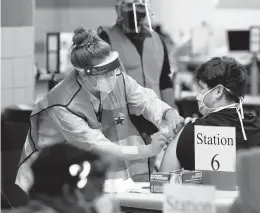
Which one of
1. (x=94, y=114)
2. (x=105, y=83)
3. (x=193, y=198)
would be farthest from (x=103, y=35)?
(x=193, y=198)

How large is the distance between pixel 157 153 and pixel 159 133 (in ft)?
0.31

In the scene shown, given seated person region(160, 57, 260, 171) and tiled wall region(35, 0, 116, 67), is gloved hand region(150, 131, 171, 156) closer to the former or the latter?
seated person region(160, 57, 260, 171)

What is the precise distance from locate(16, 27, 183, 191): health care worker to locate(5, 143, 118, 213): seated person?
19.5 inches

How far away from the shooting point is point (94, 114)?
292 cm

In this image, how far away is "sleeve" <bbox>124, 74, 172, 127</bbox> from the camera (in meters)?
3.02

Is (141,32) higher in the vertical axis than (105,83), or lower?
higher

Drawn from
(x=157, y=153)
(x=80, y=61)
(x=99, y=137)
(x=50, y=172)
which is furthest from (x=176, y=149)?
(x=50, y=172)

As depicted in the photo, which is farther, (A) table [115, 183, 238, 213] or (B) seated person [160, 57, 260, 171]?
(B) seated person [160, 57, 260, 171]

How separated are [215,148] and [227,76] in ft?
1.23

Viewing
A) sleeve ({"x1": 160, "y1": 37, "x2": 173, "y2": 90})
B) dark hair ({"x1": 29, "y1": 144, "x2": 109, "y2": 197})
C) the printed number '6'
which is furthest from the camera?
sleeve ({"x1": 160, "y1": 37, "x2": 173, "y2": 90})

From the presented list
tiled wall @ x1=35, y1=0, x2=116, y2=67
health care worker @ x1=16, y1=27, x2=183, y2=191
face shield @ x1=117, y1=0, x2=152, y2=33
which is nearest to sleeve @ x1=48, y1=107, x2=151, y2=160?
health care worker @ x1=16, y1=27, x2=183, y2=191

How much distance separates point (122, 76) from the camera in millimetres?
2988

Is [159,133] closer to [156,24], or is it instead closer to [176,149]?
[176,149]

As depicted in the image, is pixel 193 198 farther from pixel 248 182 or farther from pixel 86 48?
pixel 86 48
